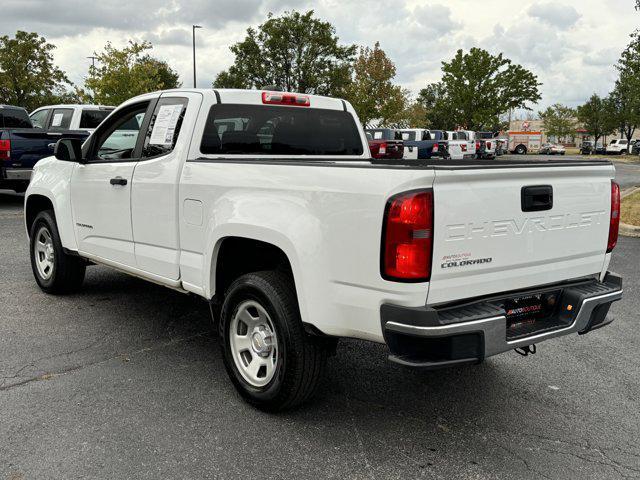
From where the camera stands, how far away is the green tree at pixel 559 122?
87812 millimetres

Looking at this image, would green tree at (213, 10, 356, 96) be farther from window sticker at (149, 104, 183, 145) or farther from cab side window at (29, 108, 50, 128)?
window sticker at (149, 104, 183, 145)

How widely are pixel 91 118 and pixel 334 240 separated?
12438mm

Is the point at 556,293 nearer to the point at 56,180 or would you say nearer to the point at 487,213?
the point at 487,213

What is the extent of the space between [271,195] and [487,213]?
1.16 m

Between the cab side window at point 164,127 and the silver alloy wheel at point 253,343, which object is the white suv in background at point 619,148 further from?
the silver alloy wheel at point 253,343

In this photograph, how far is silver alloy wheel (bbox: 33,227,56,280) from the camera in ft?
19.5

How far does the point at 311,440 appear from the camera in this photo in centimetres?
324

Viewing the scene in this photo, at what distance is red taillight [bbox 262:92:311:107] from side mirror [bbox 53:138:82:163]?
1770 mm

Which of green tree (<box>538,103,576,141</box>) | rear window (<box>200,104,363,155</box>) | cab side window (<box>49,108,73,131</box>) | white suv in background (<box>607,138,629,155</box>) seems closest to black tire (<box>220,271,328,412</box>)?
rear window (<box>200,104,363,155</box>)

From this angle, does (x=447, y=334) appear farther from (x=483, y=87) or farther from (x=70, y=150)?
(x=483, y=87)

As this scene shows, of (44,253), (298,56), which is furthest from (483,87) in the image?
(44,253)

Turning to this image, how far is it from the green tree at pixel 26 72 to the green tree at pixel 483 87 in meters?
32.3

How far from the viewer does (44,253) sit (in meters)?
6.16

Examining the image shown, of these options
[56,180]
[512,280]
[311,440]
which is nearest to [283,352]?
[311,440]
